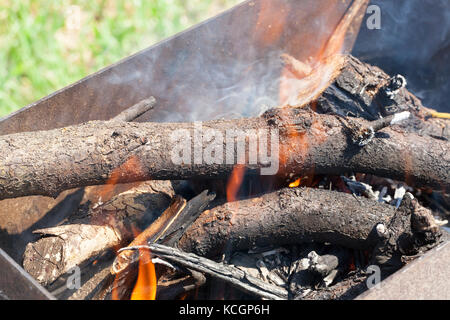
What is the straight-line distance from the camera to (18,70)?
387cm

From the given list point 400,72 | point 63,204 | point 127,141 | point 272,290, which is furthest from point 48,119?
point 400,72

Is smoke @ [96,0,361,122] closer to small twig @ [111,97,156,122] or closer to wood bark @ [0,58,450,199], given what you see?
small twig @ [111,97,156,122]

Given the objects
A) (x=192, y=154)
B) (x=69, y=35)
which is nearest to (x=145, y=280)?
(x=192, y=154)

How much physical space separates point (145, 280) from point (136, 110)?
1137 mm

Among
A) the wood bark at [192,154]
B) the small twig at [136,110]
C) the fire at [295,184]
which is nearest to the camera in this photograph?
the wood bark at [192,154]

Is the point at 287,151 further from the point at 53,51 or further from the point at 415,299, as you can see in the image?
the point at 53,51

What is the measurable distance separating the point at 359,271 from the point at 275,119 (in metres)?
0.81

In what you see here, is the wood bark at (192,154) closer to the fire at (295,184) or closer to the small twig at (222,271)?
the fire at (295,184)

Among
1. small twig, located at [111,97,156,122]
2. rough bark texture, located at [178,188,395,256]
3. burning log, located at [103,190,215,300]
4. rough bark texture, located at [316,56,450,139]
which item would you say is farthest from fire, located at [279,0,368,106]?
burning log, located at [103,190,215,300]

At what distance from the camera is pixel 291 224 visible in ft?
6.80

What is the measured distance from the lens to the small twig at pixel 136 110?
265 cm

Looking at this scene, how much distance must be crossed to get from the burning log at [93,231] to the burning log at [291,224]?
0.99 feet

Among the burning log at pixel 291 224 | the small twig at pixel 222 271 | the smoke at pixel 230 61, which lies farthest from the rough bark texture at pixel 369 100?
the small twig at pixel 222 271

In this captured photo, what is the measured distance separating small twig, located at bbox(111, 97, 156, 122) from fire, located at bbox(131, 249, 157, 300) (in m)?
0.97
